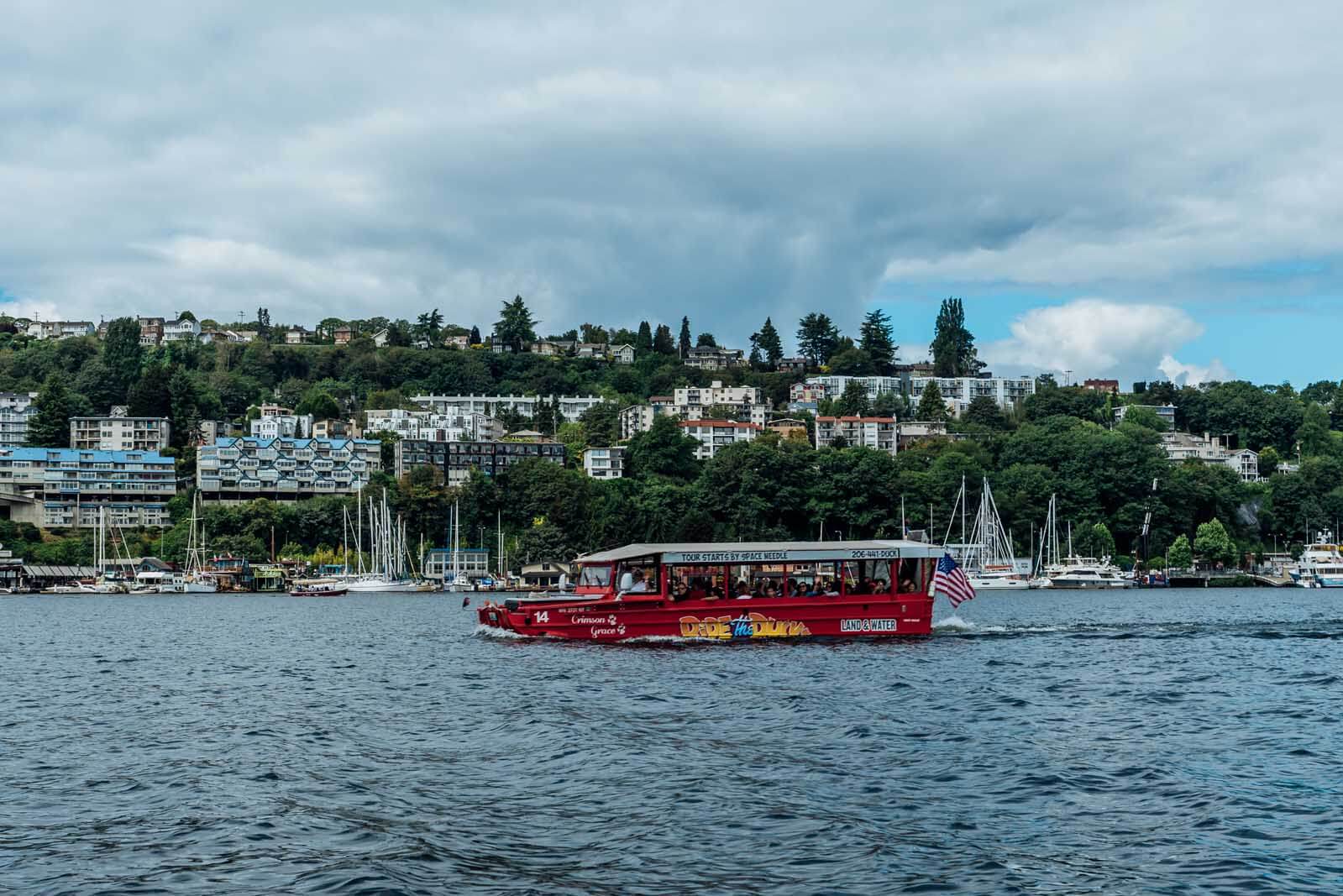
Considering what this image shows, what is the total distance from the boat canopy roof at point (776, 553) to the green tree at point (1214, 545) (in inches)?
4650

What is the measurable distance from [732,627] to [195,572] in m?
113

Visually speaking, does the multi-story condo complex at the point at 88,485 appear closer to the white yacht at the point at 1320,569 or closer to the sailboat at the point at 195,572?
the sailboat at the point at 195,572

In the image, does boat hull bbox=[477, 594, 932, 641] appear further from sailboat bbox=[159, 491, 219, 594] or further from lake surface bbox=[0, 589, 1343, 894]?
sailboat bbox=[159, 491, 219, 594]

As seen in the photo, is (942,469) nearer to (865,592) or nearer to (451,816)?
(865,592)

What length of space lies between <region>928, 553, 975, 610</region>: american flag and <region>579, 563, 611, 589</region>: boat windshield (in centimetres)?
1269

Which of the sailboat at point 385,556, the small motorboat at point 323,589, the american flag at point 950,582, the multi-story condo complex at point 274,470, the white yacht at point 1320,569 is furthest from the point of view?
the multi-story condo complex at point 274,470

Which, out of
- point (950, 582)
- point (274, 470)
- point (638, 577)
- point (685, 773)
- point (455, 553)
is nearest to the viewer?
point (685, 773)

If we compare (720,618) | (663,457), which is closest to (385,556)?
(663,457)

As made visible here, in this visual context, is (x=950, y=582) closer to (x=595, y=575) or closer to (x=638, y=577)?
(x=638, y=577)

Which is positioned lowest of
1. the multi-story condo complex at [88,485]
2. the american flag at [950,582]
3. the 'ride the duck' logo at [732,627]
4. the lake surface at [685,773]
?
the lake surface at [685,773]

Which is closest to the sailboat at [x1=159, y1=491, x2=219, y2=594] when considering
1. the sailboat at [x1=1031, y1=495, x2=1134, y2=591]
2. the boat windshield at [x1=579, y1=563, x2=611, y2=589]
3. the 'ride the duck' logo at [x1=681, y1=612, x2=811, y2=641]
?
the sailboat at [x1=1031, y1=495, x2=1134, y2=591]

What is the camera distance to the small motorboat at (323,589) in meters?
138

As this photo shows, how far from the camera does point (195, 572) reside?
150750 millimetres

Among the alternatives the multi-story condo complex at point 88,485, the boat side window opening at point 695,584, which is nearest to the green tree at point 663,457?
the multi-story condo complex at point 88,485
